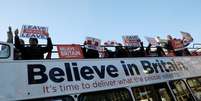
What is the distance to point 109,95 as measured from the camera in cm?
760

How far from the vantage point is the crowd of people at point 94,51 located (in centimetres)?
749

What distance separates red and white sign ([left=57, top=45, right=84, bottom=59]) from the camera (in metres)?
8.24

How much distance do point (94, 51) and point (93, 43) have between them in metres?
0.29

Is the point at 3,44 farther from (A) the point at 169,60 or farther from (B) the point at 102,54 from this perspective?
(A) the point at 169,60

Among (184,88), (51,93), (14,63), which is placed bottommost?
(184,88)

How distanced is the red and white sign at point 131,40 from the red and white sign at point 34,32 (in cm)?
301

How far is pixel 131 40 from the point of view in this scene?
36.0 feet

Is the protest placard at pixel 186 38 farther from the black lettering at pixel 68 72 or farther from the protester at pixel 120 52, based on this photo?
the black lettering at pixel 68 72

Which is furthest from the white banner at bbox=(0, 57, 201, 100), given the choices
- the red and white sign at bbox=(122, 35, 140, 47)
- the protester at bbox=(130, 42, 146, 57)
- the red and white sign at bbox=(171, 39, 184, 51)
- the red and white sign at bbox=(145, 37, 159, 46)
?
the red and white sign at bbox=(171, 39, 184, 51)

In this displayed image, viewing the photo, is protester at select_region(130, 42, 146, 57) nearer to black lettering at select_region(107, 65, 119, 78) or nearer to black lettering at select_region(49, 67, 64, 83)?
black lettering at select_region(107, 65, 119, 78)

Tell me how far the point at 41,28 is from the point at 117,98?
2.48 metres

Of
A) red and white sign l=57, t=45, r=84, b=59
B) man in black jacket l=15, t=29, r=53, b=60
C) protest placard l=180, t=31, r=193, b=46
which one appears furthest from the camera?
protest placard l=180, t=31, r=193, b=46

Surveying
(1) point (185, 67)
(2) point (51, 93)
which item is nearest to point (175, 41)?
(1) point (185, 67)

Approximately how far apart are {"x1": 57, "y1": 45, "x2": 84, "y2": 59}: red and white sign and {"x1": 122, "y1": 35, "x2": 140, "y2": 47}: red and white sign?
2390mm
